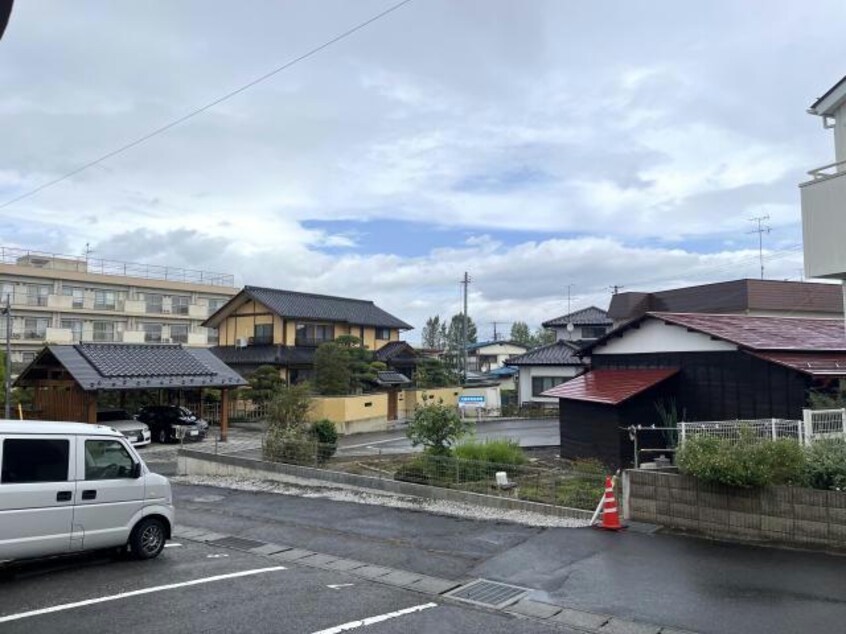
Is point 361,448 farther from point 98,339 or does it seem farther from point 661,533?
point 98,339

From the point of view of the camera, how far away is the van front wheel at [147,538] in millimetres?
8523

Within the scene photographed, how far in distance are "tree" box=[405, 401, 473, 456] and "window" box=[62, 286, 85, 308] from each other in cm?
3865

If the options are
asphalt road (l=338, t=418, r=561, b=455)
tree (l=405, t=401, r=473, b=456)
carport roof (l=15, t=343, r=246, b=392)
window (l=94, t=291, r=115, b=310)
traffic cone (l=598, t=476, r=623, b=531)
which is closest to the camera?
traffic cone (l=598, t=476, r=623, b=531)

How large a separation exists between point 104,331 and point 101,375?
27133 millimetres

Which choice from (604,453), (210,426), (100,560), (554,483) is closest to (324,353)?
(210,426)

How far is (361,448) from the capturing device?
2394cm

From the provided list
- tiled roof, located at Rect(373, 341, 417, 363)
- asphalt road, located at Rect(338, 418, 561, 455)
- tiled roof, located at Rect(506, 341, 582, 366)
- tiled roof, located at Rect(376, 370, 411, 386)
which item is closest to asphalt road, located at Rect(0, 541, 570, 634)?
asphalt road, located at Rect(338, 418, 561, 455)

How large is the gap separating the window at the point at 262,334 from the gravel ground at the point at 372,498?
67.4 feet

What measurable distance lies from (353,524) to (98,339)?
138 feet

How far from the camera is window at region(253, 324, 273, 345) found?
38.3 m

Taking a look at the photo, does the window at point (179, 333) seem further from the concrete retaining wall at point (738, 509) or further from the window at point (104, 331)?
the concrete retaining wall at point (738, 509)

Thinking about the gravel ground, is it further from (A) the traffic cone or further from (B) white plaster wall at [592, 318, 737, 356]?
(B) white plaster wall at [592, 318, 737, 356]

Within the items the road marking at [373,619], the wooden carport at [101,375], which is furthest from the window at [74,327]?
the road marking at [373,619]

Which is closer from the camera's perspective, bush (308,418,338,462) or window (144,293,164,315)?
bush (308,418,338,462)
